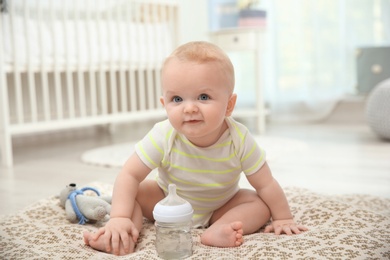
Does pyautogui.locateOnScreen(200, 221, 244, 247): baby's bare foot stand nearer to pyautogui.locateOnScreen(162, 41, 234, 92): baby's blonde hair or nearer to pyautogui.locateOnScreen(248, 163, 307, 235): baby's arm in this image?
pyautogui.locateOnScreen(248, 163, 307, 235): baby's arm

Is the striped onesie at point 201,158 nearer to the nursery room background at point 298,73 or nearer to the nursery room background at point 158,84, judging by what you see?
the nursery room background at point 158,84

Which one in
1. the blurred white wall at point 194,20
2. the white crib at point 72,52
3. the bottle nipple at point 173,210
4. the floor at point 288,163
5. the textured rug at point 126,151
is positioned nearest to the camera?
the bottle nipple at point 173,210

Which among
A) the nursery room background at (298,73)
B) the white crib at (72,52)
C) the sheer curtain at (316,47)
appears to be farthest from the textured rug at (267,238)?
the sheer curtain at (316,47)

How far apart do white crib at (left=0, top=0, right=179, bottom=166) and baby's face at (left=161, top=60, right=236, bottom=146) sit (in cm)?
144

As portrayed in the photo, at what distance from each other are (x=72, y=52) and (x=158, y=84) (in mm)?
684

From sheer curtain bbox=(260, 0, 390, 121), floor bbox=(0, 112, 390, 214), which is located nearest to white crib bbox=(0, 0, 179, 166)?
floor bbox=(0, 112, 390, 214)

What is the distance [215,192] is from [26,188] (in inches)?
34.3

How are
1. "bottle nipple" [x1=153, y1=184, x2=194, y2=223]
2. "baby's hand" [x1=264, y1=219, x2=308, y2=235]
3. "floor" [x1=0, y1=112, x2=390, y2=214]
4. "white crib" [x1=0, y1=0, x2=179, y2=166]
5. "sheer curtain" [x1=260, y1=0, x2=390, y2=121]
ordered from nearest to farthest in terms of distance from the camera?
"bottle nipple" [x1=153, y1=184, x2=194, y2=223] < "baby's hand" [x1=264, y1=219, x2=308, y2=235] < "floor" [x1=0, y1=112, x2=390, y2=214] < "white crib" [x1=0, y1=0, x2=179, y2=166] < "sheer curtain" [x1=260, y1=0, x2=390, y2=121]

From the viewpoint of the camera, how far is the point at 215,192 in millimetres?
1146

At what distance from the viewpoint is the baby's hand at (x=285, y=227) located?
110 cm

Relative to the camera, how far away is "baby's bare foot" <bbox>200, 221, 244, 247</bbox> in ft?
3.34

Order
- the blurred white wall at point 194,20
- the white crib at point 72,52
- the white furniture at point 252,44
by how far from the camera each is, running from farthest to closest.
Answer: the blurred white wall at point 194,20 → the white furniture at point 252,44 → the white crib at point 72,52

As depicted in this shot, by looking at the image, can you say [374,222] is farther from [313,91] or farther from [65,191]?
[313,91]

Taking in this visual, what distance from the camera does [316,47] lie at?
11.5 feet
